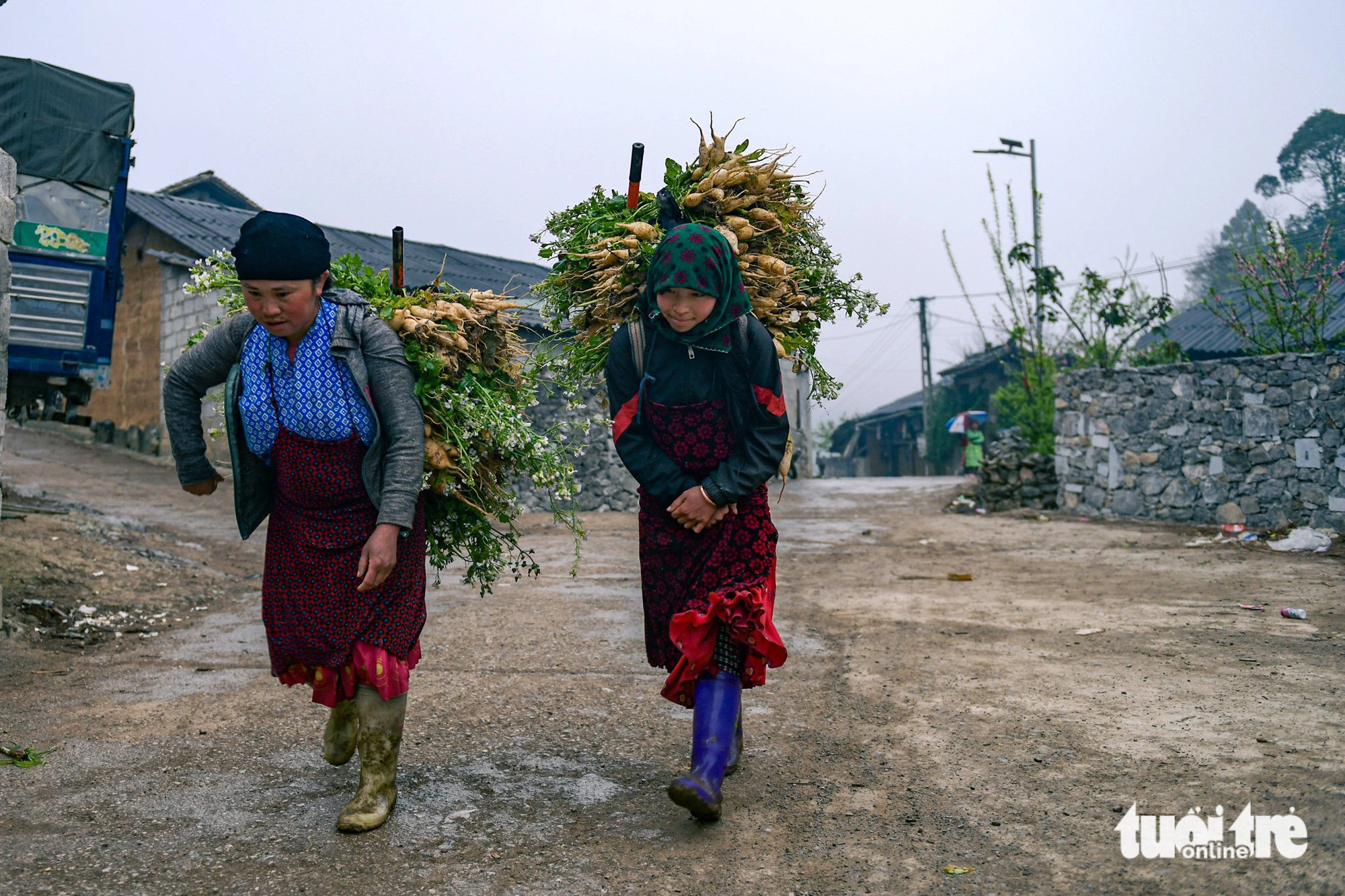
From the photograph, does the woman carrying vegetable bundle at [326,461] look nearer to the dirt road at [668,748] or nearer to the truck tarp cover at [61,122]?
the dirt road at [668,748]

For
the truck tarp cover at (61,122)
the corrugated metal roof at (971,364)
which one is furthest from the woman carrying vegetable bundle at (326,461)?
the corrugated metal roof at (971,364)

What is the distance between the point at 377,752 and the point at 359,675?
231 mm

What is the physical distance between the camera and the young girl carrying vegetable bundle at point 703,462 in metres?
2.86

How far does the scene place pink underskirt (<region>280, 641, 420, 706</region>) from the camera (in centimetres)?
278

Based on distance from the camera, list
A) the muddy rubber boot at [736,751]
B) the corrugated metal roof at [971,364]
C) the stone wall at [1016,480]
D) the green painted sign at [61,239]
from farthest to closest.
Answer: the corrugated metal roof at [971,364], the stone wall at [1016,480], the green painted sign at [61,239], the muddy rubber boot at [736,751]

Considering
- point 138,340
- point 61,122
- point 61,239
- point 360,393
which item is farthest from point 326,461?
point 138,340

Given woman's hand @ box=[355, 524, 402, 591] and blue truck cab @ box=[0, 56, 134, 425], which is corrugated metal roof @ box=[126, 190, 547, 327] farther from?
woman's hand @ box=[355, 524, 402, 591]

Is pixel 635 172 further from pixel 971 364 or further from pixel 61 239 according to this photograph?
pixel 971 364

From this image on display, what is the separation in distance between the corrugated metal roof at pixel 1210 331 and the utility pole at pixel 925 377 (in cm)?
982

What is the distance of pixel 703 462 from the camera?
9.93ft

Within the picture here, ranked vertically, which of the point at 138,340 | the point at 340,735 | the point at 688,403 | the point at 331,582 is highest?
the point at 138,340

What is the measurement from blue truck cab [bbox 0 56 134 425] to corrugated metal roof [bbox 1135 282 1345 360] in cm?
1621

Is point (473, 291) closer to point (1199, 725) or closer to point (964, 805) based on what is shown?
point (964, 805)

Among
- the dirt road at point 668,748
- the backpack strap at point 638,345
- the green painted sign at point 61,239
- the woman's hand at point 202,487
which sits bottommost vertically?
the dirt road at point 668,748
